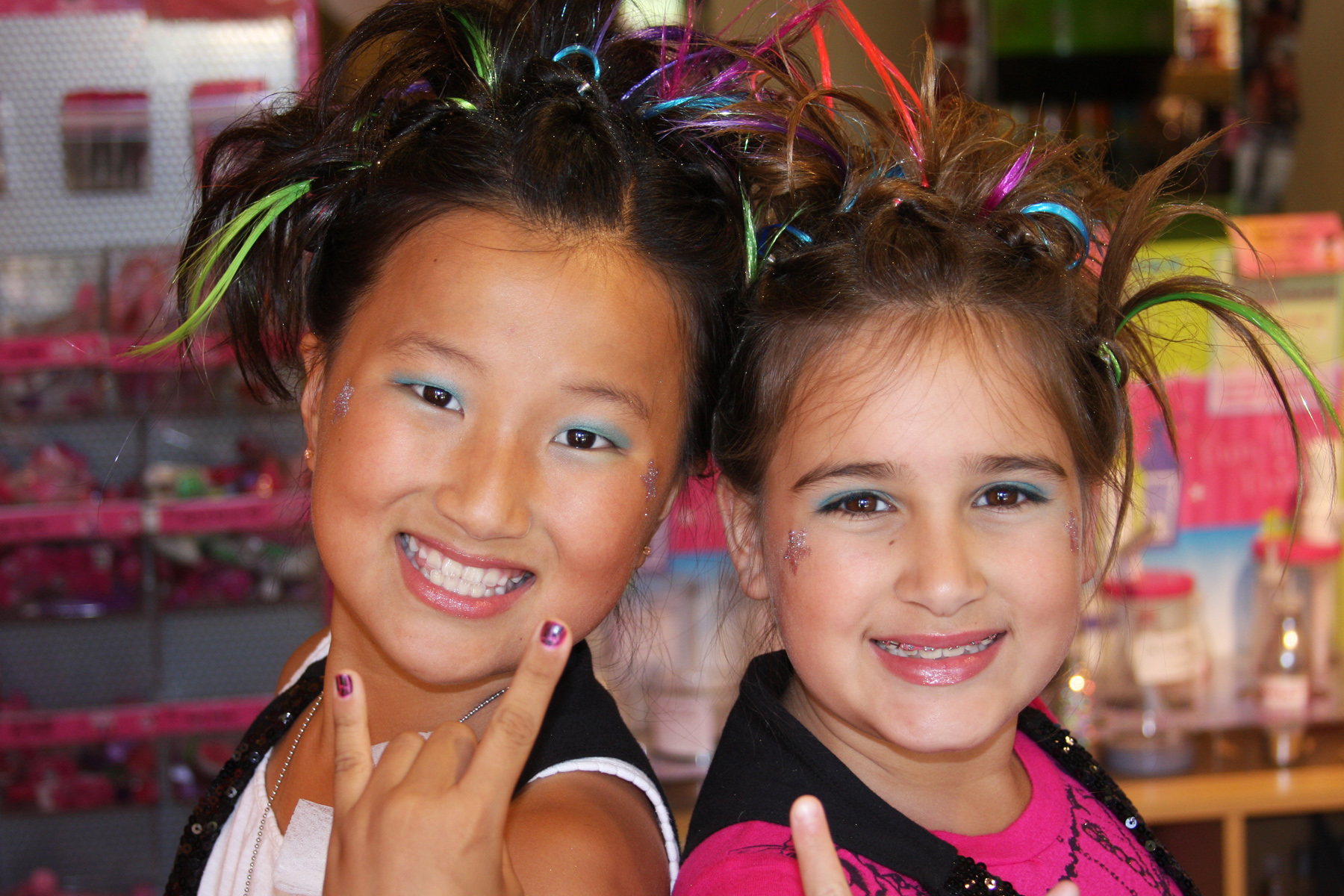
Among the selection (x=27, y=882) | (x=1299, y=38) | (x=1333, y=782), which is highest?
(x=1299, y=38)

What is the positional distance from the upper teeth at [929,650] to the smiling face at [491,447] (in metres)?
0.26

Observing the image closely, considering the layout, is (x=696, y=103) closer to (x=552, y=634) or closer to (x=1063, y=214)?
(x=1063, y=214)

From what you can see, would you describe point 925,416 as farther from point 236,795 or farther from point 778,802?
point 236,795

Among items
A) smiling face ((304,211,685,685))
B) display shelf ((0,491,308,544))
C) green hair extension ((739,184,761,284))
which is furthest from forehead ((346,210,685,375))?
display shelf ((0,491,308,544))

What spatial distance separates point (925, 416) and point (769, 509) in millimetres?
195

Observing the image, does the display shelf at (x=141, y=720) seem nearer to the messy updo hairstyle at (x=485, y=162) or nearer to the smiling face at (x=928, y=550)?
the messy updo hairstyle at (x=485, y=162)

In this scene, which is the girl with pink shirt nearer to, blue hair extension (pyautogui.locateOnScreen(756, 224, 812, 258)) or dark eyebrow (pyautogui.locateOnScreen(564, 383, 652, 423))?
blue hair extension (pyautogui.locateOnScreen(756, 224, 812, 258))

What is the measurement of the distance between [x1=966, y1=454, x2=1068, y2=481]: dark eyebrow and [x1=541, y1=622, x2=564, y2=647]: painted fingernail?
42 centimetres

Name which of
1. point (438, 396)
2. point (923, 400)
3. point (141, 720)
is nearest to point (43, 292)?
point (141, 720)

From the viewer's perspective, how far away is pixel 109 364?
7.36ft

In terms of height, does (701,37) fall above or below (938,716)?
above

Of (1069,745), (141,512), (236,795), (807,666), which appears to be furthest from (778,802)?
(141,512)

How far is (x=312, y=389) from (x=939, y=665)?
734mm

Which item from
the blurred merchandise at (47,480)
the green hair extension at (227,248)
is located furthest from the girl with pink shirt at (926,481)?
the blurred merchandise at (47,480)
